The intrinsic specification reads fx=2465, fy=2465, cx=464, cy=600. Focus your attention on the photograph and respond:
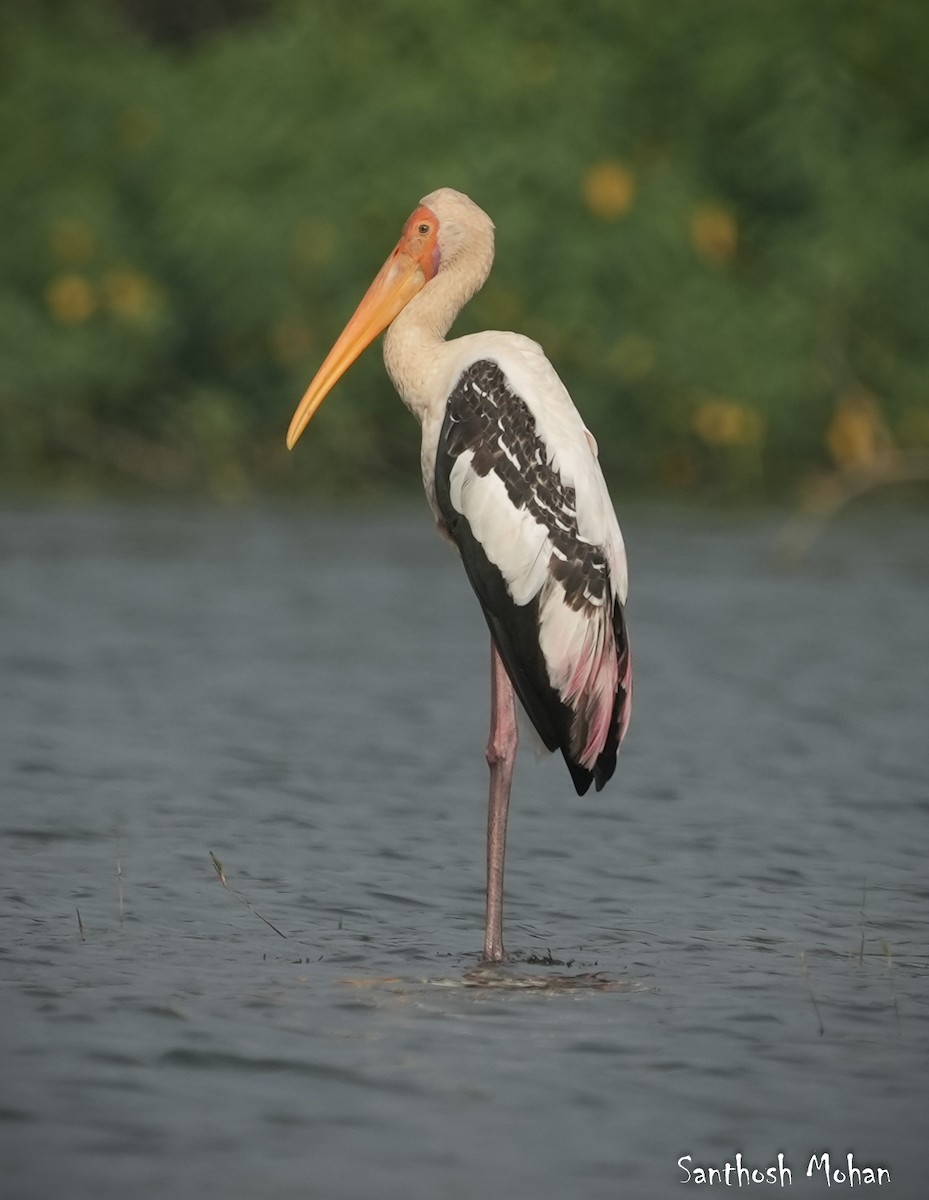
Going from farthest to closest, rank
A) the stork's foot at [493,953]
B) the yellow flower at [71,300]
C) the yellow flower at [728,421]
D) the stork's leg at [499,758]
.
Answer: the yellow flower at [71,300], the yellow flower at [728,421], the stork's leg at [499,758], the stork's foot at [493,953]

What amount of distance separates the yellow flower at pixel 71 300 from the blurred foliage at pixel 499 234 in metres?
0.02

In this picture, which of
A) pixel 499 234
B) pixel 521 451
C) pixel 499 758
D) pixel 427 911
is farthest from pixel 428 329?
pixel 499 234

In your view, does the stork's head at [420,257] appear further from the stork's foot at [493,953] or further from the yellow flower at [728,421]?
the yellow flower at [728,421]

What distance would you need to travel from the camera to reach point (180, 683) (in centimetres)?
954

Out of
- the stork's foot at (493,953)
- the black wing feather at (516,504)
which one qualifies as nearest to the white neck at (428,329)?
the black wing feather at (516,504)

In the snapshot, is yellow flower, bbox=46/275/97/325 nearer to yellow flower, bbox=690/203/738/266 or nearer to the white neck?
yellow flower, bbox=690/203/738/266

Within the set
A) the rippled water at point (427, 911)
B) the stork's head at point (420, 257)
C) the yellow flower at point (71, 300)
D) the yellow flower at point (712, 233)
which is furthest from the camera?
the yellow flower at point (712, 233)

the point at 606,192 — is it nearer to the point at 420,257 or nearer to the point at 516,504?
the point at 420,257

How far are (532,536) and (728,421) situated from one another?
39.1 feet

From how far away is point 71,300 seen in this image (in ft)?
56.7

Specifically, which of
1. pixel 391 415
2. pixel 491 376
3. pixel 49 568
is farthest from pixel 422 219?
pixel 391 415

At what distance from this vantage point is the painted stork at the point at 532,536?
5312 mm

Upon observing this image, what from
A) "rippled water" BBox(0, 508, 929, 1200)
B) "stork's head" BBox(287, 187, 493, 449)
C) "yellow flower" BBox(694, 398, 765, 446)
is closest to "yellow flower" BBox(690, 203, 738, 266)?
"yellow flower" BBox(694, 398, 765, 446)

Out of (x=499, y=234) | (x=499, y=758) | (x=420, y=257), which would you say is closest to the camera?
(x=499, y=758)
